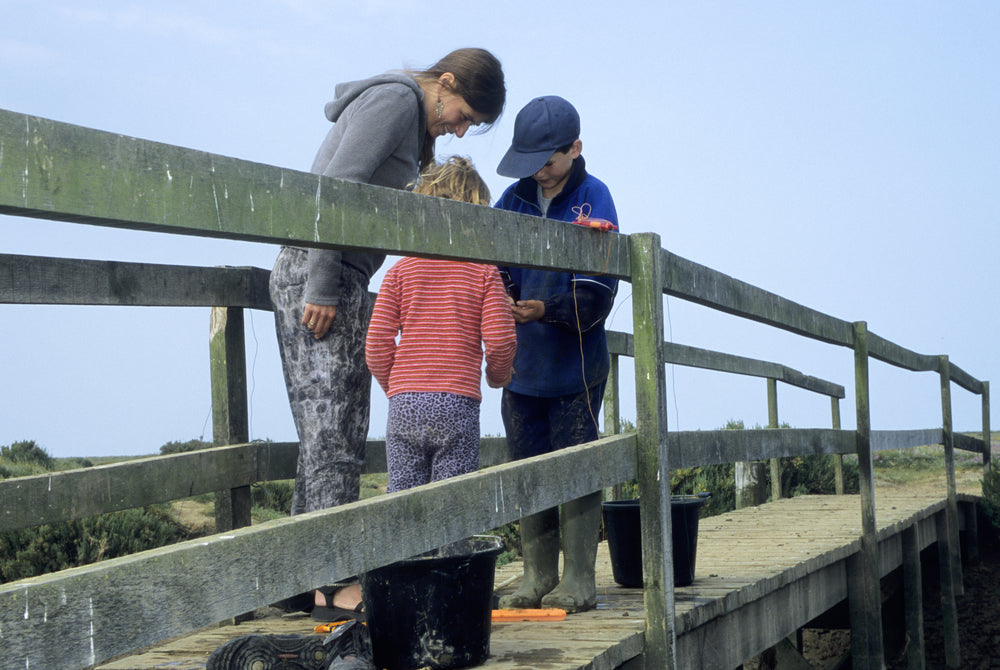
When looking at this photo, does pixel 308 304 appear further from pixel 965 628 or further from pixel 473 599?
pixel 965 628

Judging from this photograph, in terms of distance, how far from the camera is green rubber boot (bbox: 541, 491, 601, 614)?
3.11 m

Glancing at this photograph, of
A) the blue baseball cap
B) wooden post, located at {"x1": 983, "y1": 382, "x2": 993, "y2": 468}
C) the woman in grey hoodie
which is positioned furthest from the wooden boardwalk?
wooden post, located at {"x1": 983, "y1": 382, "x2": 993, "y2": 468}

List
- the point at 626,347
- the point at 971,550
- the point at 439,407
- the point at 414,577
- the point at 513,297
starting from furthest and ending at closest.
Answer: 1. the point at 971,550
2. the point at 626,347
3. the point at 513,297
4. the point at 439,407
5. the point at 414,577

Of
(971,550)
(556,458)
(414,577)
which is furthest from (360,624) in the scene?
(971,550)

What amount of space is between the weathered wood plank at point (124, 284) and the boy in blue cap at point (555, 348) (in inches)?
36.7

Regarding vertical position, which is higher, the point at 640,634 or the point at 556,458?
the point at 556,458

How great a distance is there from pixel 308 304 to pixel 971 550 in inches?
336

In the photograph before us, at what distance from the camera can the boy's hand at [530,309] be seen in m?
3.18

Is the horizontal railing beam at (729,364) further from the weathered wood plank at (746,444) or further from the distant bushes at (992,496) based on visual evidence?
the distant bushes at (992,496)

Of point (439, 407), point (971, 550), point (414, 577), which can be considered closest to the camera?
point (414, 577)

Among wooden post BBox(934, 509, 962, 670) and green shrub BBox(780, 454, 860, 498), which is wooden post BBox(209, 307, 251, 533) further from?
green shrub BBox(780, 454, 860, 498)

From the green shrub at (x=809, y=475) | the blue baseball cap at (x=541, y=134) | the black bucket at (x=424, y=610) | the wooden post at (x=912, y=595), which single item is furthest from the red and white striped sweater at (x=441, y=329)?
the green shrub at (x=809, y=475)

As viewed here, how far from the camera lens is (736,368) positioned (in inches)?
278

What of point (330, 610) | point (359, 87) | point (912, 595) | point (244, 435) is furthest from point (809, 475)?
point (359, 87)
